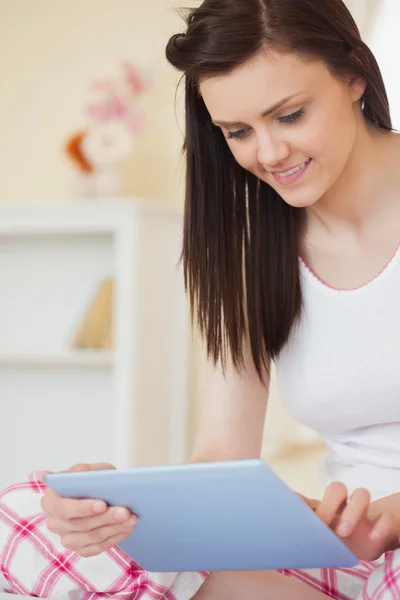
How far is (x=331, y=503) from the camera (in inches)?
40.0

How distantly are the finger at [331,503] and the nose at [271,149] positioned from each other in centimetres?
45

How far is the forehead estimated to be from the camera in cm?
120

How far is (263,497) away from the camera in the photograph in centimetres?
93

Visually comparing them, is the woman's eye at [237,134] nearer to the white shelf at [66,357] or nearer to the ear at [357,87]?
the ear at [357,87]

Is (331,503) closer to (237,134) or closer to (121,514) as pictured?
(121,514)

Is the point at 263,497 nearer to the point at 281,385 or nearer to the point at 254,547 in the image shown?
the point at 254,547

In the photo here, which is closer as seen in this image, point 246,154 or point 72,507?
point 72,507

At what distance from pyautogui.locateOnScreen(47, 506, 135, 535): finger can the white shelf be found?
199 centimetres

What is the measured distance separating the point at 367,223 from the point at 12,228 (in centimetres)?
201

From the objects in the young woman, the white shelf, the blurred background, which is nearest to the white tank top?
the young woman

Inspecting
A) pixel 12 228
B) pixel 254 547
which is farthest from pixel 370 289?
pixel 12 228

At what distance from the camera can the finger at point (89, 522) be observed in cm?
103

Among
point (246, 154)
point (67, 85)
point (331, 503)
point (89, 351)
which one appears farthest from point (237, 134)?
point (67, 85)

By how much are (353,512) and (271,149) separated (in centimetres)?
49
